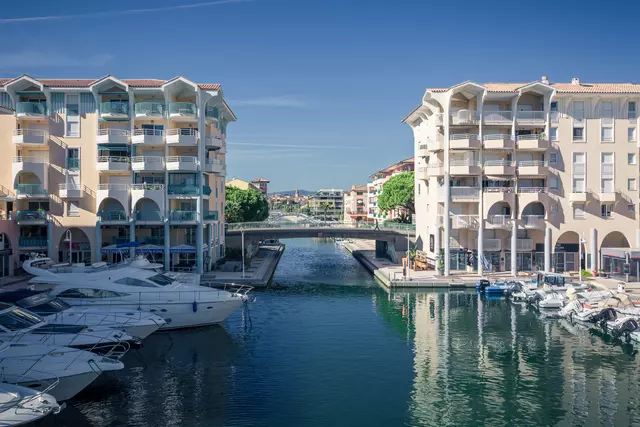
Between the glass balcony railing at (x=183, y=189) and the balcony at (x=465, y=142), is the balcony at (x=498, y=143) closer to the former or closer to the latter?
the balcony at (x=465, y=142)

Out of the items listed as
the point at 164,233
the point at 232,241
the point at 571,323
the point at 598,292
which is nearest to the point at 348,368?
the point at 571,323

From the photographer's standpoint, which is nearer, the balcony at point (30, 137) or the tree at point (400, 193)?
the balcony at point (30, 137)

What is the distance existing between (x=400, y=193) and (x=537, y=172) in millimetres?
39456

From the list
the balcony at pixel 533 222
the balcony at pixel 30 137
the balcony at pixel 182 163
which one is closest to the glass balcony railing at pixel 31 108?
the balcony at pixel 30 137

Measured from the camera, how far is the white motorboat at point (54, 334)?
995 inches

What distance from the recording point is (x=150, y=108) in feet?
179

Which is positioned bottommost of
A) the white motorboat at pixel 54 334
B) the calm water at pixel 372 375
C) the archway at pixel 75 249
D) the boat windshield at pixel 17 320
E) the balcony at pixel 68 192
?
the calm water at pixel 372 375

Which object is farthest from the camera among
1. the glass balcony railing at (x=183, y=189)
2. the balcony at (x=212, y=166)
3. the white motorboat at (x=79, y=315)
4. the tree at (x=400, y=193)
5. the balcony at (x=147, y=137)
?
the tree at (x=400, y=193)

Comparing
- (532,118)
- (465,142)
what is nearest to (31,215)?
(465,142)

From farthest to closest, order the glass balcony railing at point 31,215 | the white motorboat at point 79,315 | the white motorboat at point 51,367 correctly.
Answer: the glass balcony railing at point 31,215, the white motorboat at point 79,315, the white motorboat at point 51,367

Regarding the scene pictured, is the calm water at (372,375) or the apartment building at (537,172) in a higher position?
the apartment building at (537,172)

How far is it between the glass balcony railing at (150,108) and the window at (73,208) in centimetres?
1067

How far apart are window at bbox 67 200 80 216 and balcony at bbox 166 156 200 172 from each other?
9696 mm

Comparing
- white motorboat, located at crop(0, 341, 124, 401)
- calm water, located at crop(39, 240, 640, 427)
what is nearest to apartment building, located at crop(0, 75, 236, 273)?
calm water, located at crop(39, 240, 640, 427)
